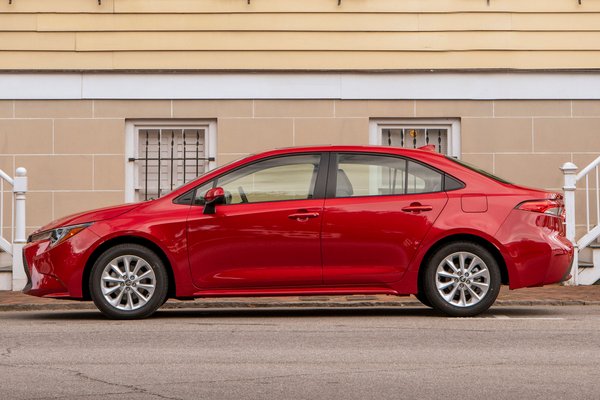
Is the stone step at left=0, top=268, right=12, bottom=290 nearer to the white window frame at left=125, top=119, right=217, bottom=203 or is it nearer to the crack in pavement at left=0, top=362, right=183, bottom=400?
the white window frame at left=125, top=119, right=217, bottom=203

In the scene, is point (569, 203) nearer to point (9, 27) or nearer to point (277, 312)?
point (277, 312)

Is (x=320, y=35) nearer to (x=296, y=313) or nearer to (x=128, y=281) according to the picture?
(x=296, y=313)

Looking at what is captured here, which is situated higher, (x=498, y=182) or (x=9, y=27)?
(x=9, y=27)

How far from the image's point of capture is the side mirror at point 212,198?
35.1 ft

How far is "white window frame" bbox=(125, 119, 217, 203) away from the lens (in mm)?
16281

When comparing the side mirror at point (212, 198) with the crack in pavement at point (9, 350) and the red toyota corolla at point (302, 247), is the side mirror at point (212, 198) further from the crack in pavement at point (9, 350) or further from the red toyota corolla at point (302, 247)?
the crack in pavement at point (9, 350)

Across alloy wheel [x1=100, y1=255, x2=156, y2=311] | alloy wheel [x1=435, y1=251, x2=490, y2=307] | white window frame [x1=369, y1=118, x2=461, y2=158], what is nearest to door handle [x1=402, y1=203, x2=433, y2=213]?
alloy wheel [x1=435, y1=251, x2=490, y2=307]

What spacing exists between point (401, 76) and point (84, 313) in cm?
607

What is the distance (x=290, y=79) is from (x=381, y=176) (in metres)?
5.58

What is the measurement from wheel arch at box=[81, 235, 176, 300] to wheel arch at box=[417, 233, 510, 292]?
212 cm

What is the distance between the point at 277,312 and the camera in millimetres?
11789

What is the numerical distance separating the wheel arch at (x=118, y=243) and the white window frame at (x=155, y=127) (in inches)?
215

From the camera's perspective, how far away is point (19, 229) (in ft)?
48.0

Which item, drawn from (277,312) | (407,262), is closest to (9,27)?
(277,312)
